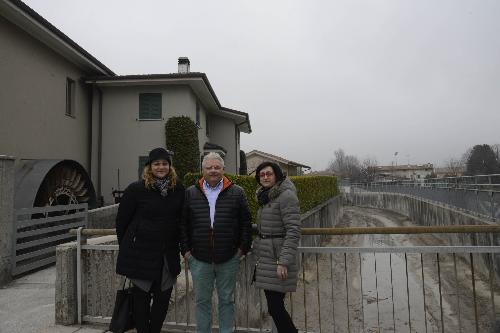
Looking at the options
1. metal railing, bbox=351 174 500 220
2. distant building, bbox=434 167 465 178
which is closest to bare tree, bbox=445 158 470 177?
distant building, bbox=434 167 465 178

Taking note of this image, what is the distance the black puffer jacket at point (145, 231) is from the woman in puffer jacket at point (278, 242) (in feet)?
2.71

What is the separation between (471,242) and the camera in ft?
37.3

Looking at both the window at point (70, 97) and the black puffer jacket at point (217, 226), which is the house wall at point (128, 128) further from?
the black puffer jacket at point (217, 226)

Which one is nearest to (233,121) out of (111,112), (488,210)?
(111,112)

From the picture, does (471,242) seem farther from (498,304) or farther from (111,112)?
(111,112)

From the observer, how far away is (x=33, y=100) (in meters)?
10.8

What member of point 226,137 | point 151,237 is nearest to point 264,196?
point 151,237

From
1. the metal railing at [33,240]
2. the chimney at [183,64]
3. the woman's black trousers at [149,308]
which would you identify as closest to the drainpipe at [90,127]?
the chimney at [183,64]

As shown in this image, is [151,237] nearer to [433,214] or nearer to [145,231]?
[145,231]

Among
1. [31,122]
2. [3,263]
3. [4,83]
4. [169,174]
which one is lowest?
[3,263]

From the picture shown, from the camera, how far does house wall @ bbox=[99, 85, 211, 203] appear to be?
15188 mm

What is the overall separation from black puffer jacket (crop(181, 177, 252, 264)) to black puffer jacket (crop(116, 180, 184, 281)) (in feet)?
0.48

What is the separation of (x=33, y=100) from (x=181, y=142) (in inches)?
226

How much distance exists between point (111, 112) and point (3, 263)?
1050cm
